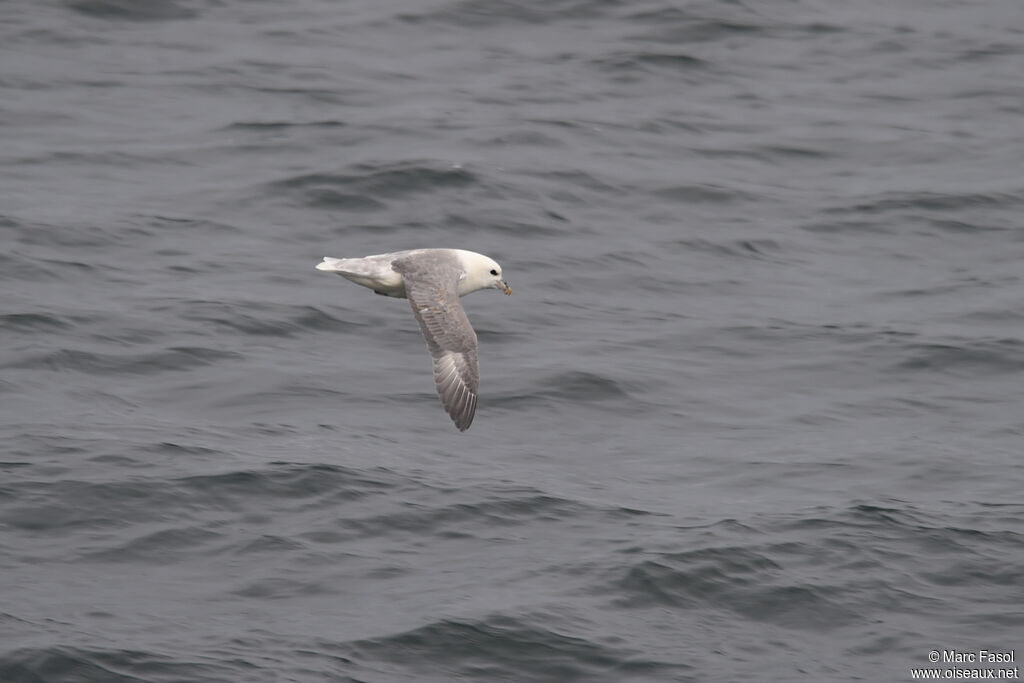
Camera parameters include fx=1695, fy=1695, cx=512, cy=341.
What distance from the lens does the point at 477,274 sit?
11359 mm

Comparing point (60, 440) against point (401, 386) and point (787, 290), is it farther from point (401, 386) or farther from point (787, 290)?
point (787, 290)

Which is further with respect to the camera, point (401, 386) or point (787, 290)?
point (787, 290)

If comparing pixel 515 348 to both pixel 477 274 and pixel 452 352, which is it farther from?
pixel 452 352

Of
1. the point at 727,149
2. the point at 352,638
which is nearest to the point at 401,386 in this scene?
the point at 352,638

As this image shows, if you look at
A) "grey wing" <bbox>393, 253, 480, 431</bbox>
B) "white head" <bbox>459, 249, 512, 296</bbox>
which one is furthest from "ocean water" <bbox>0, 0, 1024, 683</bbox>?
"white head" <bbox>459, 249, 512, 296</bbox>

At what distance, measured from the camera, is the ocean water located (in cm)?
1103

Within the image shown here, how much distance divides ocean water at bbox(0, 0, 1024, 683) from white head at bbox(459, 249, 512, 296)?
183cm

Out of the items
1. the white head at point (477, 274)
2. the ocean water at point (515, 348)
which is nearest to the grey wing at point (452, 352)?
the white head at point (477, 274)

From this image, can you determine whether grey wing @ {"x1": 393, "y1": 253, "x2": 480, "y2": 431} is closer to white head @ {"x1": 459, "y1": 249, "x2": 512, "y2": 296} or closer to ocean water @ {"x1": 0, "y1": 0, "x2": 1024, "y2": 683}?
white head @ {"x1": 459, "y1": 249, "x2": 512, "y2": 296}

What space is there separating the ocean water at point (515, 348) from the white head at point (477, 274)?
183cm

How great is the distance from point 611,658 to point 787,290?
683cm

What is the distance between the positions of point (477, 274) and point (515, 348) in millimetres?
3493

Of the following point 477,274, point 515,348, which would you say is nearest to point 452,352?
point 477,274

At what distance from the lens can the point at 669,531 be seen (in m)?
12.2
